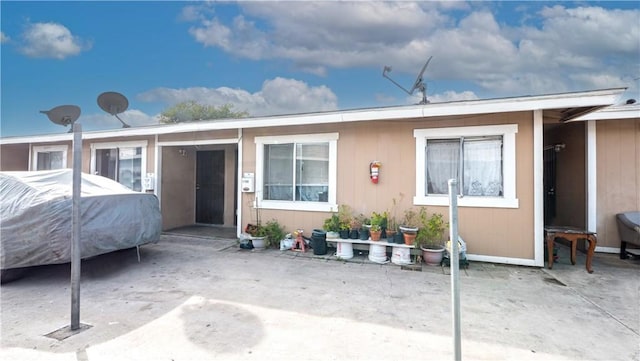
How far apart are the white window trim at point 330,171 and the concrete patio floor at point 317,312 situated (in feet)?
4.69

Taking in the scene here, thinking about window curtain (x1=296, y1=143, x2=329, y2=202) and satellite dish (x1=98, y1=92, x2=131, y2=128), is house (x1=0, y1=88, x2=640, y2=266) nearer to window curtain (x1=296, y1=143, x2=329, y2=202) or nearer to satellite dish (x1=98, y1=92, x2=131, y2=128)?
window curtain (x1=296, y1=143, x2=329, y2=202)

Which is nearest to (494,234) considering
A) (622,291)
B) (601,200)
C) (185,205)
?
(622,291)

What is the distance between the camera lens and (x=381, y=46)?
10.1 metres

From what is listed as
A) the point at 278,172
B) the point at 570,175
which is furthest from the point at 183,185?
the point at 570,175

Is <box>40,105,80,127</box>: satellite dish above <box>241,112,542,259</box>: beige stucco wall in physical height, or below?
above

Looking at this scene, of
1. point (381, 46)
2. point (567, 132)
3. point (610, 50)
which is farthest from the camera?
point (381, 46)

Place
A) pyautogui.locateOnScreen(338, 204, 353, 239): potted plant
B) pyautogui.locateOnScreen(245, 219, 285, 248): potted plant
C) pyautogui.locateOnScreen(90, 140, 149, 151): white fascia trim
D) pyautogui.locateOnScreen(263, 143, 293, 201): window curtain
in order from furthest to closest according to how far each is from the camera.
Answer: pyautogui.locateOnScreen(90, 140, 149, 151): white fascia trim
pyautogui.locateOnScreen(263, 143, 293, 201): window curtain
pyautogui.locateOnScreen(245, 219, 285, 248): potted plant
pyautogui.locateOnScreen(338, 204, 353, 239): potted plant

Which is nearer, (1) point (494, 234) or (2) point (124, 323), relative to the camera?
(2) point (124, 323)

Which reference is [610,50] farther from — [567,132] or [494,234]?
[494,234]

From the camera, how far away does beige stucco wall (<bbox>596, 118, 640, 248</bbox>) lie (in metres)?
5.83

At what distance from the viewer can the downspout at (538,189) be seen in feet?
16.2

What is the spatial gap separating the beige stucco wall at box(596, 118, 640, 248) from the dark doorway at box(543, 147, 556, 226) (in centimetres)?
139

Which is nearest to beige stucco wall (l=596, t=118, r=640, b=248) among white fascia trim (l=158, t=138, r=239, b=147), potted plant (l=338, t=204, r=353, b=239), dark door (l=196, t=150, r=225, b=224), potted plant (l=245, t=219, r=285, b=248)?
potted plant (l=338, t=204, r=353, b=239)

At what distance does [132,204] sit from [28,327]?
93.7 inches
